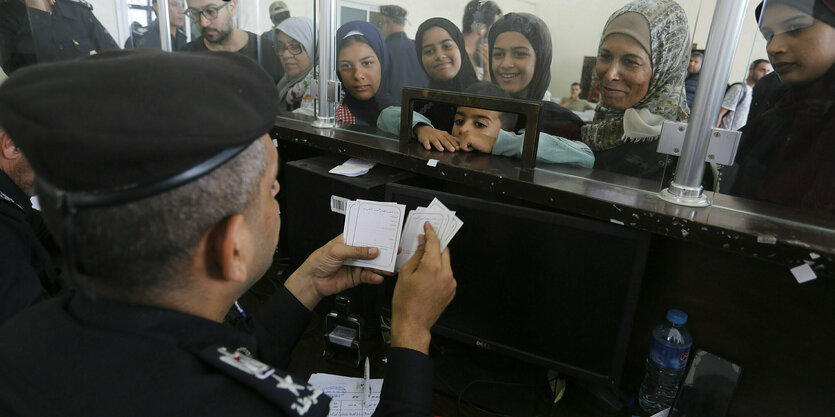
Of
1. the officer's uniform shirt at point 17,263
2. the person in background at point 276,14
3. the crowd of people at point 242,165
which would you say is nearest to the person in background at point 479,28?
the crowd of people at point 242,165

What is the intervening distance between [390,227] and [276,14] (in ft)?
3.89

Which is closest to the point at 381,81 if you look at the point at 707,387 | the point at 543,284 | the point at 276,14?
the point at 276,14

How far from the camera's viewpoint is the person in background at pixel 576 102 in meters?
1.13

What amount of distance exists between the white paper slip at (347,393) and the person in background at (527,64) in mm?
756

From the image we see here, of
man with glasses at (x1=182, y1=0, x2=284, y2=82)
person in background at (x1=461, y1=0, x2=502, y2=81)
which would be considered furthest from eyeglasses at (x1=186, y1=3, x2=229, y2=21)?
person in background at (x1=461, y1=0, x2=502, y2=81)

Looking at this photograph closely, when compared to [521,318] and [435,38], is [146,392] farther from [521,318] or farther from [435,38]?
[435,38]

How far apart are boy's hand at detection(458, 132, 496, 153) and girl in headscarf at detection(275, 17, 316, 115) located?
0.66 meters

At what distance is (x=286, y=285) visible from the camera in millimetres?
1045

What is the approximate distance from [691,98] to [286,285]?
3.02 ft

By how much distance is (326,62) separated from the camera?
Result: 1.47 meters

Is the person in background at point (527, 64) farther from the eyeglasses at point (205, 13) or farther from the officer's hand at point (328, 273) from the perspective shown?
the eyeglasses at point (205, 13)

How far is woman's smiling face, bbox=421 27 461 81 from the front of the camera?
1.28 metres

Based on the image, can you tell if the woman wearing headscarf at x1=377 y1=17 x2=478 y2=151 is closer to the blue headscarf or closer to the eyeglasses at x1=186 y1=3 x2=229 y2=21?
the blue headscarf

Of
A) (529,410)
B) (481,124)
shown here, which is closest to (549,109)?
(481,124)
